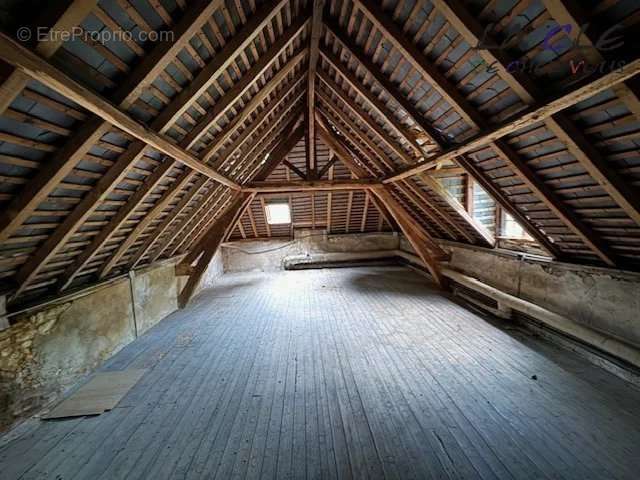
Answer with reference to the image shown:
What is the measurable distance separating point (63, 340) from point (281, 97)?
182 inches

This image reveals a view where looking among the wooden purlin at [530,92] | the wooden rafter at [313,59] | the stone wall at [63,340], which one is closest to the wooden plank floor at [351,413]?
the stone wall at [63,340]

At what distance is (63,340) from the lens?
329 cm

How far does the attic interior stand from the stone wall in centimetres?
3

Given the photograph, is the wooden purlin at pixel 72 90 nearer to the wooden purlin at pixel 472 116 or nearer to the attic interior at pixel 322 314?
the attic interior at pixel 322 314

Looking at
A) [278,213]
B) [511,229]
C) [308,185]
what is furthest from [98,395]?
[511,229]

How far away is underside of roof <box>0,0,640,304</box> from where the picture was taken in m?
1.68

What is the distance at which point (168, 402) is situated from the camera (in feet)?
9.50

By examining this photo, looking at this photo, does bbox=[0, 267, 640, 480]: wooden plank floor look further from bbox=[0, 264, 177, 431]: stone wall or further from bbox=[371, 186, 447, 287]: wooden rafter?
bbox=[371, 186, 447, 287]: wooden rafter

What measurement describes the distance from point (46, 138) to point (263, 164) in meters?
4.63

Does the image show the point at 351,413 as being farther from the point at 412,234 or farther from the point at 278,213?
the point at 278,213

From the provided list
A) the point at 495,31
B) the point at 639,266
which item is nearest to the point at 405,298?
the point at 639,266

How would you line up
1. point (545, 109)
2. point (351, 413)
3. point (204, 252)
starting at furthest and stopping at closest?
point (204, 252), point (351, 413), point (545, 109)

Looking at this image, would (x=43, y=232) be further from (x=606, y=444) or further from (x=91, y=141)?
(x=606, y=444)

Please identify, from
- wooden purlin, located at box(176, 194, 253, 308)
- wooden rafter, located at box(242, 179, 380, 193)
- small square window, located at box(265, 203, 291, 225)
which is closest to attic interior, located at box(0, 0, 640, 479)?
wooden purlin, located at box(176, 194, 253, 308)
